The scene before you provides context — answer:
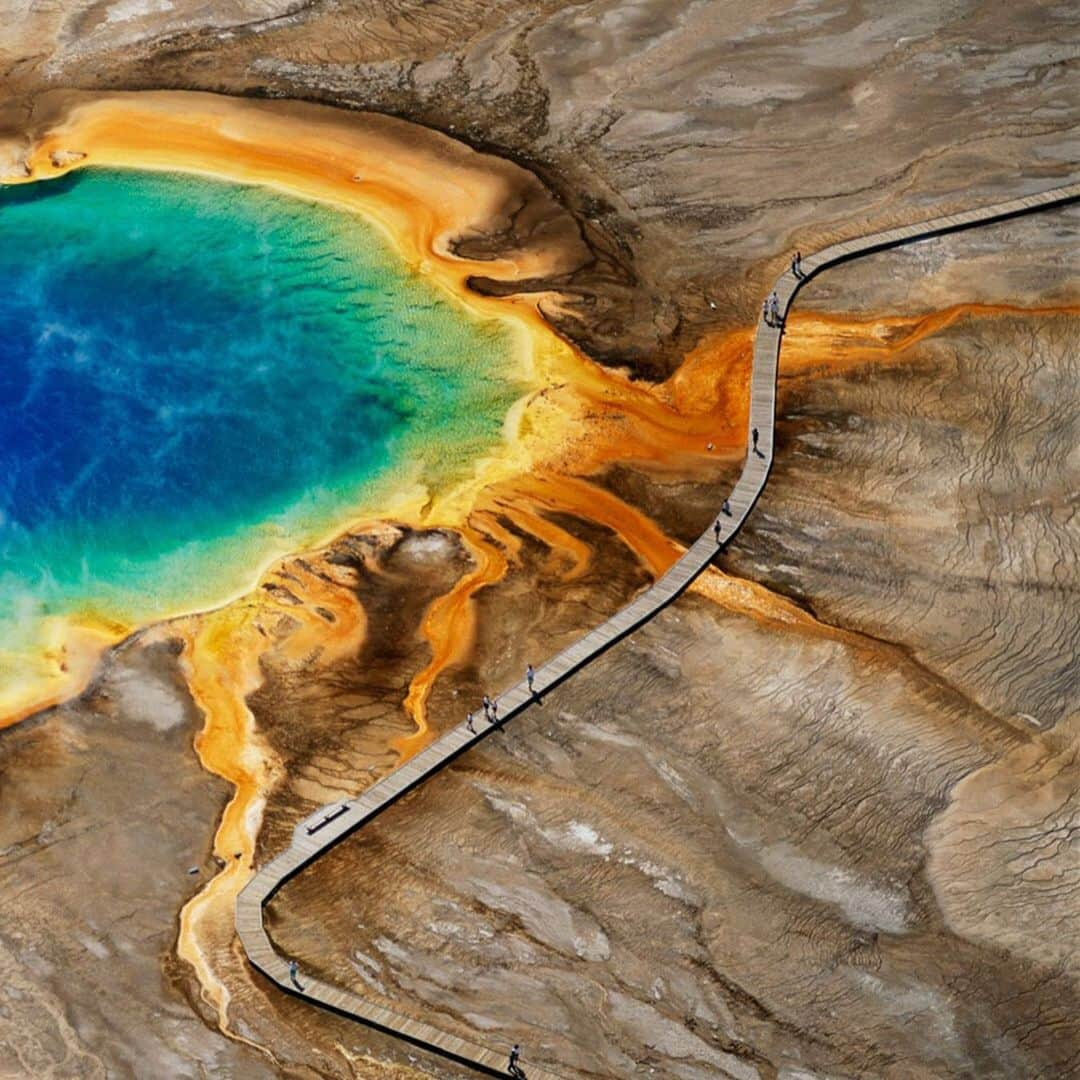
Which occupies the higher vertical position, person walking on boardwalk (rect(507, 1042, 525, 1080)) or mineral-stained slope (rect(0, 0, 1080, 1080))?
mineral-stained slope (rect(0, 0, 1080, 1080))

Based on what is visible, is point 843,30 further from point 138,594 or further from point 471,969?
point 471,969

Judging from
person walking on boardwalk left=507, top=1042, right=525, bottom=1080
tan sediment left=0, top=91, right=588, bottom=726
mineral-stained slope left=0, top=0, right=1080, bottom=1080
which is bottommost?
person walking on boardwalk left=507, top=1042, right=525, bottom=1080

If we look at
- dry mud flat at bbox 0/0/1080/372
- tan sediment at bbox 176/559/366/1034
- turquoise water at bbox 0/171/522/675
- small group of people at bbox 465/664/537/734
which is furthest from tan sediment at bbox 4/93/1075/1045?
small group of people at bbox 465/664/537/734

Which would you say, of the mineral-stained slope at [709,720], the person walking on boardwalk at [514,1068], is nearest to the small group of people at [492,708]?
the mineral-stained slope at [709,720]

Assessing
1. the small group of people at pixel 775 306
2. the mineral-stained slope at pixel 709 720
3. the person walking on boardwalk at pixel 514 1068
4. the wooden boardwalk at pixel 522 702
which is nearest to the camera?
the person walking on boardwalk at pixel 514 1068

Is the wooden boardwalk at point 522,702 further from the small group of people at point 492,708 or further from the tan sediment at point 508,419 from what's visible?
the tan sediment at point 508,419

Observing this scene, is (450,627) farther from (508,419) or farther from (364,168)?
(364,168)

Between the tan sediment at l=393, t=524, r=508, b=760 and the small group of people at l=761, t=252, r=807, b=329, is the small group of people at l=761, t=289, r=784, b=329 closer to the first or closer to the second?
the small group of people at l=761, t=252, r=807, b=329
